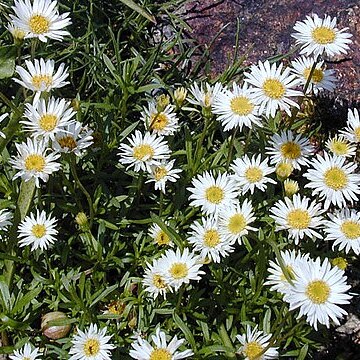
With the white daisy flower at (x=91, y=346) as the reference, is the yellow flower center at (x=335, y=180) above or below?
above

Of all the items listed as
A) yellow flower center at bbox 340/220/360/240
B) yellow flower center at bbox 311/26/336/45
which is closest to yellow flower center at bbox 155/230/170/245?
yellow flower center at bbox 340/220/360/240

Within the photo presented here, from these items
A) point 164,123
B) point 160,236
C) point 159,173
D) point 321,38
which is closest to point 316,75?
point 321,38

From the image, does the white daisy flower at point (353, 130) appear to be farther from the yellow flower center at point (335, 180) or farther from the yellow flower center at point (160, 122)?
the yellow flower center at point (160, 122)

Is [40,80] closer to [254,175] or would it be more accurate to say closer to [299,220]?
[254,175]

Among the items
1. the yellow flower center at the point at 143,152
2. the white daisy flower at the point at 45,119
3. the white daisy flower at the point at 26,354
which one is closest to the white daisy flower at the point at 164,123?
the yellow flower center at the point at 143,152

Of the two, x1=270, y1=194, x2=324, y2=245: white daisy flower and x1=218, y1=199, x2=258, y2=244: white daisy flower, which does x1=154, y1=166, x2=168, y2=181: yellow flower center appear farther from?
x1=270, y1=194, x2=324, y2=245: white daisy flower

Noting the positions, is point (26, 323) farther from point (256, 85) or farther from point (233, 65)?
point (233, 65)

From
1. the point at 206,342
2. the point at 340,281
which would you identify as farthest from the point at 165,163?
the point at 340,281
